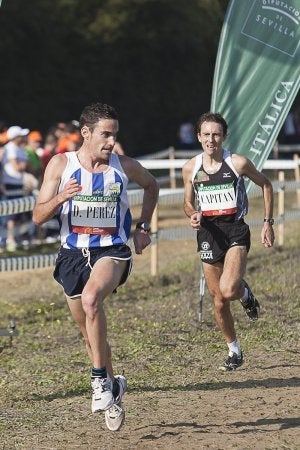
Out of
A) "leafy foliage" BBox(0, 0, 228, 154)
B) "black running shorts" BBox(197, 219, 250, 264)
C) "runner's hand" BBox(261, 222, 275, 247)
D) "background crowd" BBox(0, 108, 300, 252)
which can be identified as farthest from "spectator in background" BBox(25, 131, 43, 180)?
"leafy foliage" BBox(0, 0, 228, 154)

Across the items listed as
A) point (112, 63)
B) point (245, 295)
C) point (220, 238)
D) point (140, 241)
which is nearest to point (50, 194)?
point (140, 241)

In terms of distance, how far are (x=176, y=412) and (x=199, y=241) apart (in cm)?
181

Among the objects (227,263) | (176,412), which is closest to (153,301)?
(227,263)

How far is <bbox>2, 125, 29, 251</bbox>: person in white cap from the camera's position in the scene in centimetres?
1759

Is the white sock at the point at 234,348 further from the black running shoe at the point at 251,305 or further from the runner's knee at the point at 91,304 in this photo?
the runner's knee at the point at 91,304

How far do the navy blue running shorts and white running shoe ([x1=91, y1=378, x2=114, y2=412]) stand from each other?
63 centimetres

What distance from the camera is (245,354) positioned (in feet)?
33.4

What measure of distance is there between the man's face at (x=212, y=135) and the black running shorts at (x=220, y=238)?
612mm

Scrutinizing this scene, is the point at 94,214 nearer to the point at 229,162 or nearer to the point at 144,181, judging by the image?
the point at 144,181

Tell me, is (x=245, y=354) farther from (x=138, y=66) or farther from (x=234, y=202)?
(x=138, y=66)

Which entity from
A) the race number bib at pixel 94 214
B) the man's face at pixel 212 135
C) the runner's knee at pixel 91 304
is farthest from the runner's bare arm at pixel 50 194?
the man's face at pixel 212 135

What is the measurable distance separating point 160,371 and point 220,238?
4.02 ft

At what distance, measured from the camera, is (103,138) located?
7449 millimetres

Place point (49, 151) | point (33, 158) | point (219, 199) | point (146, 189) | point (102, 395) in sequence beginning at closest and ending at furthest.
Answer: point (102, 395)
point (146, 189)
point (219, 199)
point (33, 158)
point (49, 151)
